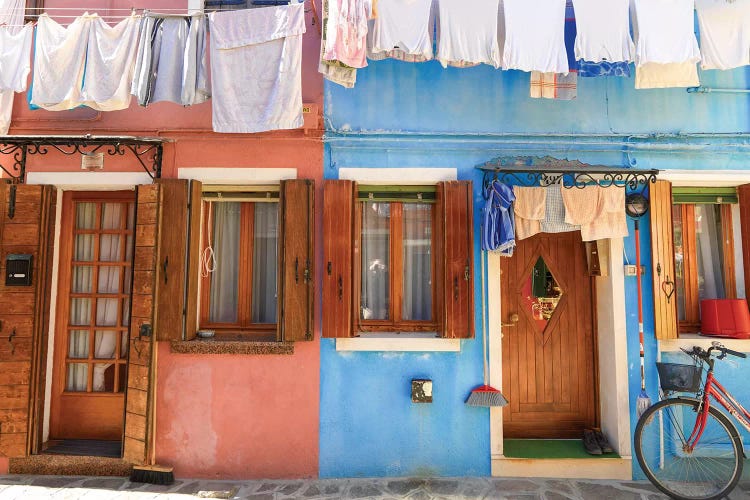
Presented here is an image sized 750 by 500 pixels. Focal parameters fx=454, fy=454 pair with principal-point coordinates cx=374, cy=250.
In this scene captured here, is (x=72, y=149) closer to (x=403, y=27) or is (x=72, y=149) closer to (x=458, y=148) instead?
(x=403, y=27)

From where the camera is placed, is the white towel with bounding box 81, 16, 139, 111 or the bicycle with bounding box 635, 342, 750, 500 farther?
the white towel with bounding box 81, 16, 139, 111

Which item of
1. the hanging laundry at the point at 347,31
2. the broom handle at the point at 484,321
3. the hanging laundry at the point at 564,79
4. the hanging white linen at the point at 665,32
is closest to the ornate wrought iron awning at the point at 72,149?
the hanging laundry at the point at 347,31

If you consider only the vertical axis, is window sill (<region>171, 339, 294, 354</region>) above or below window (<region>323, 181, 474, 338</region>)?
below

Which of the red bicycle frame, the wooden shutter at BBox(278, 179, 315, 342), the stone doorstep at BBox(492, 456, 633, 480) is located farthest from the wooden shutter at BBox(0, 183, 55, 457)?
the red bicycle frame

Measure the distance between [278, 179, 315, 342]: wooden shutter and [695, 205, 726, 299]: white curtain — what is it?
4542 mm

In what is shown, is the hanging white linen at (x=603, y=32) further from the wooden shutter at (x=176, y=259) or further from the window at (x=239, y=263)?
the wooden shutter at (x=176, y=259)

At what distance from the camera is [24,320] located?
15.8 feet

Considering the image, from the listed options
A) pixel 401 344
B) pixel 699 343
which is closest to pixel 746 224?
pixel 699 343

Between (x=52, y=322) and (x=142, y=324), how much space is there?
1223 mm

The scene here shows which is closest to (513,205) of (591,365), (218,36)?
(591,365)

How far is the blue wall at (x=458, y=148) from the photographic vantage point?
4863mm

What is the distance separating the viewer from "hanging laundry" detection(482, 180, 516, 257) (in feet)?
15.4

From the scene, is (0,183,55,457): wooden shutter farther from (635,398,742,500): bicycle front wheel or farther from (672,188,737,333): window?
(672,188,737,333): window

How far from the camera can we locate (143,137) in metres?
4.87
